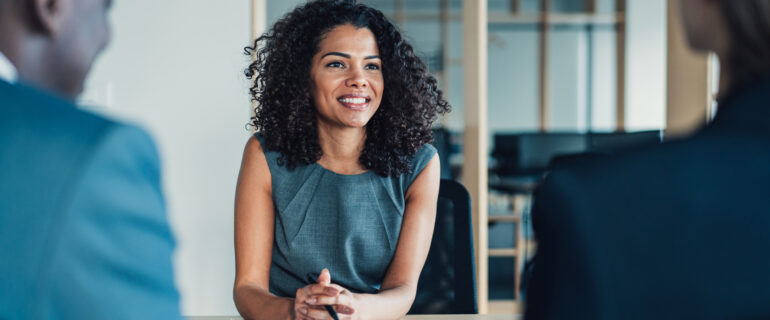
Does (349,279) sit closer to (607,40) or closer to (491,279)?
(491,279)

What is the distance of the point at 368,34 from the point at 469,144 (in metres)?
1.22

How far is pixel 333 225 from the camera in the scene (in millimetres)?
1490

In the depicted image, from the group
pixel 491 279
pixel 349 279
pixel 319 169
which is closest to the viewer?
pixel 349 279

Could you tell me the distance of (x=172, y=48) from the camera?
2.55 m

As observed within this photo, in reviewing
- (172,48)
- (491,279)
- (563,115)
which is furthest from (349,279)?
(563,115)

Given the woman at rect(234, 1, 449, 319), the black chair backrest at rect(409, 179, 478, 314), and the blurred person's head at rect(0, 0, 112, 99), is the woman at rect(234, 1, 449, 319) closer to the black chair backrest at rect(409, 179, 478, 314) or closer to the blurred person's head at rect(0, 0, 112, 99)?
the black chair backrest at rect(409, 179, 478, 314)

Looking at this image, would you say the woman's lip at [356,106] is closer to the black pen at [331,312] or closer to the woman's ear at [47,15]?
the black pen at [331,312]

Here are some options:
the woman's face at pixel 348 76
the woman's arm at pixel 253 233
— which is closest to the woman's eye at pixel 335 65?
the woman's face at pixel 348 76

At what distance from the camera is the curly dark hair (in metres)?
1.55

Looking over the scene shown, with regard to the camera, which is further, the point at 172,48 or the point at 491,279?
the point at 491,279

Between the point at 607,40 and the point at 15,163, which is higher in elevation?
the point at 607,40

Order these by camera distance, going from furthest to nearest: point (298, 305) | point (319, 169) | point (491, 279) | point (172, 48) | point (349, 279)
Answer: point (491, 279) → point (172, 48) → point (319, 169) → point (349, 279) → point (298, 305)

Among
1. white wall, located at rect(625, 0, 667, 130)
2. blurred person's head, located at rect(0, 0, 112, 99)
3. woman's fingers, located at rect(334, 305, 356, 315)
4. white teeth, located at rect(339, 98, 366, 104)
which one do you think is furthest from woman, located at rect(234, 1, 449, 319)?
white wall, located at rect(625, 0, 667, 130)

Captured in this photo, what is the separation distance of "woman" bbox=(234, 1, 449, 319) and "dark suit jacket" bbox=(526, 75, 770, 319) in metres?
0.86
